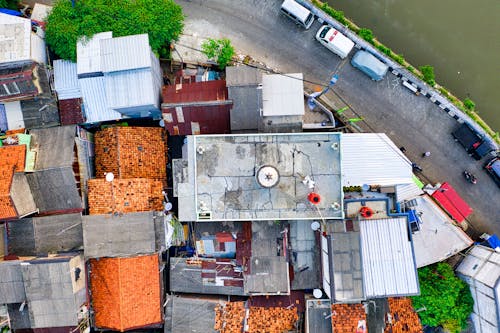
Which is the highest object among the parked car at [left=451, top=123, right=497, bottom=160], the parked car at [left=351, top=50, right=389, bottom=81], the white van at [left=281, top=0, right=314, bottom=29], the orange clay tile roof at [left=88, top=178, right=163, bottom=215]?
the white van at [left=281, top=0, right=314, bottom=29]

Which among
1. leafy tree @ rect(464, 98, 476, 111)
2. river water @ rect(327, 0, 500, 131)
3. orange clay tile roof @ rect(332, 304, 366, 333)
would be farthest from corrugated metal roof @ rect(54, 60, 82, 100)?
leafy tree @ rect(464, 98, 476, 111)

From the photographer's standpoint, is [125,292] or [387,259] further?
[125,292]

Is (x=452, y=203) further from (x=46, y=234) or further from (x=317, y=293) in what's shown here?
(x=46, y=234)

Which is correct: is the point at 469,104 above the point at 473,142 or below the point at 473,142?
above

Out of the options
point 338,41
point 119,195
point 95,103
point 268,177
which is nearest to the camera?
point 268,177

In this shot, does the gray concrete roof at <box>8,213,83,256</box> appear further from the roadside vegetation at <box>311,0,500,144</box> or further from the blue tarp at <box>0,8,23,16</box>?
the roadside vegetation at <box>311,0,500,144</box>

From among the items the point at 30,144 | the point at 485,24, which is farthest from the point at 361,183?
the point at 30,144

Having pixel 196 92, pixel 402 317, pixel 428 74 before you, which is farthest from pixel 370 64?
pixel 402 317
